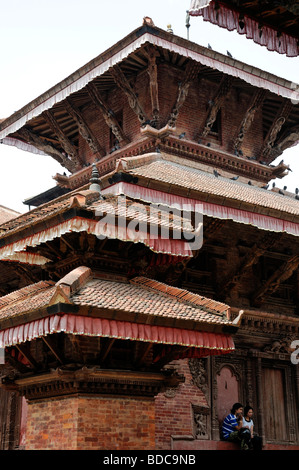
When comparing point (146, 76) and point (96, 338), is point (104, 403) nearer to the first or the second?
point (96, 338)

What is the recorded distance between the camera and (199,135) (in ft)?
48.0

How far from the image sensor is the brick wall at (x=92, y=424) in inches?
315

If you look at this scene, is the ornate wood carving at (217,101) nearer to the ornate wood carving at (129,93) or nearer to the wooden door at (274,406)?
the ornate wood carving at (129,93)

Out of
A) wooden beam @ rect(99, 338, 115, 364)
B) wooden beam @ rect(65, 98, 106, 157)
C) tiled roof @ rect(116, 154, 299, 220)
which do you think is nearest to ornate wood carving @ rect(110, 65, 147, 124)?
tiled roof @ rect(116, 154, 299, 220)

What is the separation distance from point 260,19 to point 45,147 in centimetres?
1188

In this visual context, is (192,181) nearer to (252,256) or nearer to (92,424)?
(252,256)

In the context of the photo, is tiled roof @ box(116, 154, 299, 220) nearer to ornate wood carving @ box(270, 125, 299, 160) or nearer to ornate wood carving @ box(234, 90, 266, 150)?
ornate wood carving @ box(234, 90, 266, 150)

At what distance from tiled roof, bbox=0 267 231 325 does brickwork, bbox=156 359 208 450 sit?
237 centimetres

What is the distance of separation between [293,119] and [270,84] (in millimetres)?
A: 2047

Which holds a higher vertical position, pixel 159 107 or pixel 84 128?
pixel 84 128

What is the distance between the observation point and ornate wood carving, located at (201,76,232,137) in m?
14.7

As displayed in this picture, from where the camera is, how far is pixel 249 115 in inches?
603

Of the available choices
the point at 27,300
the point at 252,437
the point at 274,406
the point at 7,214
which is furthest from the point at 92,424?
the point at 7,214
